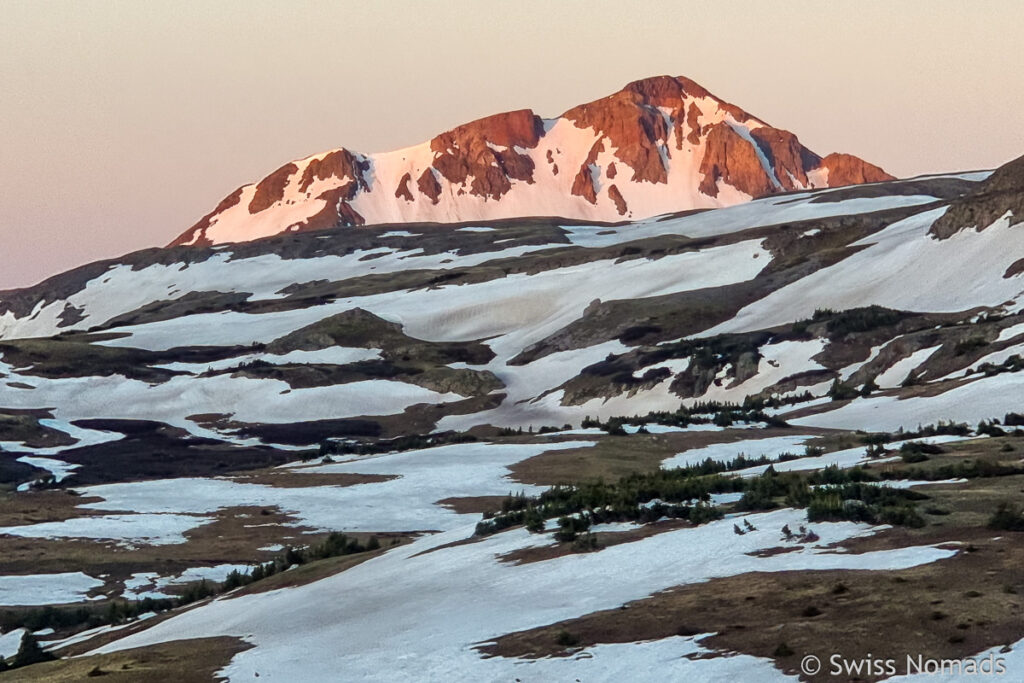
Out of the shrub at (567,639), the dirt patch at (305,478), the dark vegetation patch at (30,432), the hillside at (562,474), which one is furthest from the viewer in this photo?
the dark vegetation patch at (30,432)

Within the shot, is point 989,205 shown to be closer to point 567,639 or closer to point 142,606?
point 142,606

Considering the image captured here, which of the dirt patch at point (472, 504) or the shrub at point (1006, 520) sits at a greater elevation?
the shrub at point (1006, 520)

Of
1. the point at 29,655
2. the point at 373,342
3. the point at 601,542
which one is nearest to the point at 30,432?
the point at 373,342

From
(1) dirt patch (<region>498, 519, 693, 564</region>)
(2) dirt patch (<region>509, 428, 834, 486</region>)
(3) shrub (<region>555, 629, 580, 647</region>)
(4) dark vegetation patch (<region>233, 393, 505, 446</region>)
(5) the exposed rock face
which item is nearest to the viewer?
(3) shrub (<region>555, 629, 580, 647</region>)

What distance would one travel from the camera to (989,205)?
4791 inches

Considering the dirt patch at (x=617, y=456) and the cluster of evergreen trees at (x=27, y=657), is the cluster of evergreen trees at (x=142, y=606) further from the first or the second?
the dirt patch at (x=617, y=456)

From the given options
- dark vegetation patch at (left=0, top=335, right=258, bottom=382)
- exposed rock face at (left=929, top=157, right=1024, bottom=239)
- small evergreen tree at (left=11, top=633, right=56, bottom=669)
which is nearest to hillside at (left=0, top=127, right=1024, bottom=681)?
exposed rock face at (left=929, top=157, right=1024, bottom=239)

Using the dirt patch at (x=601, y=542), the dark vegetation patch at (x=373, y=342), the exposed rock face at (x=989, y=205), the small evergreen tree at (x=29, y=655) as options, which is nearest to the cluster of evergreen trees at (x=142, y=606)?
the small evergreen tree at (x=29, y=655)

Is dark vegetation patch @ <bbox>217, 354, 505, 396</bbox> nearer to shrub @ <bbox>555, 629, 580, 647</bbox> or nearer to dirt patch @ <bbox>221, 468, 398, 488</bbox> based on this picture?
dirt patch @ <bbox>221, 468, 398, 488</bbox>

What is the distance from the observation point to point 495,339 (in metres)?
149

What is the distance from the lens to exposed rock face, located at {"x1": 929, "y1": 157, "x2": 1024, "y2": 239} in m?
119

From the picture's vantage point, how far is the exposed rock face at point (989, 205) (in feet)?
389

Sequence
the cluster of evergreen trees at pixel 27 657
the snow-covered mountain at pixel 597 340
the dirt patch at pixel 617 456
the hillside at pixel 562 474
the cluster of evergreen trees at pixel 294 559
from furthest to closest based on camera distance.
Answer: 1. the snow-covered mountain at pixel 597 340
2. the dirt patch at pixel 617 456
3. the cluster of evergreen trees at pixel 294 559
4. the cluster of evergreen trees at pixel 27 657
5. the hillside at pixel 562 474

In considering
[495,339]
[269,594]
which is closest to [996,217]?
[495,339]
